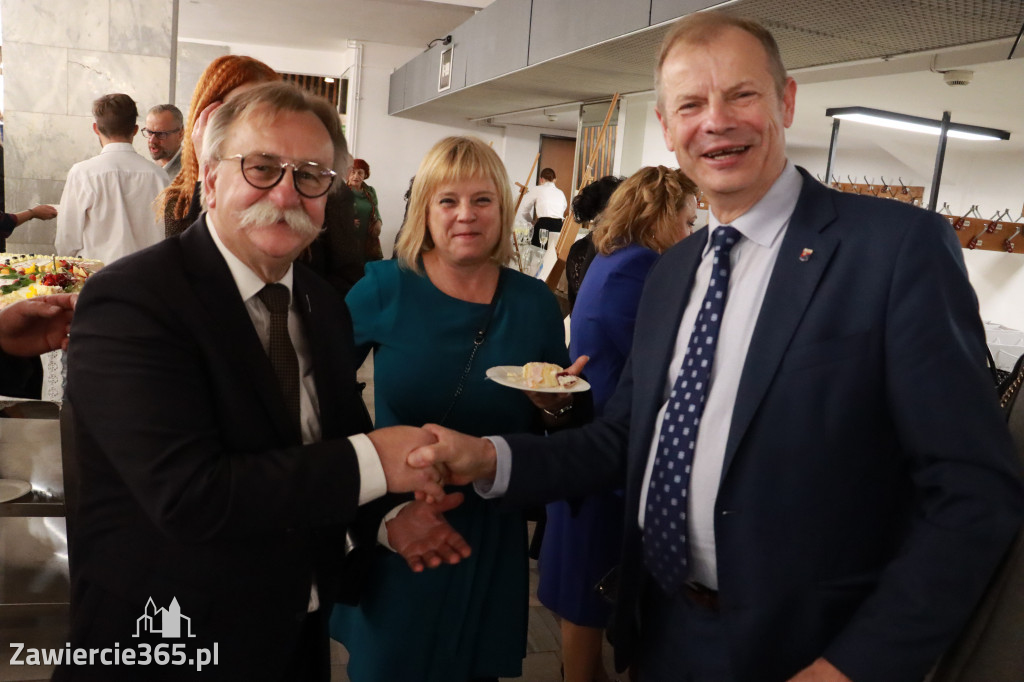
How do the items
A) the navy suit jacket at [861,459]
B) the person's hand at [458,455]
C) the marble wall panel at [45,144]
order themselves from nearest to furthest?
the navy suit jacket at [861,459] → the person's hand at [458,455] → the marble wall panel at [45,144]

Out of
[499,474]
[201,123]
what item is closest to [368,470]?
[499,474]

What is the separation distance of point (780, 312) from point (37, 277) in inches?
105

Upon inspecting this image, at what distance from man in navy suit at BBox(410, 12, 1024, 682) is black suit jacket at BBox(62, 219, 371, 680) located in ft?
1.02

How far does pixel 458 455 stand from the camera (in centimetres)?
161

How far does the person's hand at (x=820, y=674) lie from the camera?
3.96 feet

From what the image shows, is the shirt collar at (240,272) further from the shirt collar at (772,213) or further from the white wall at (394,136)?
the white wall at (394,136)

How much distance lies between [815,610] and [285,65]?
15.7 meters

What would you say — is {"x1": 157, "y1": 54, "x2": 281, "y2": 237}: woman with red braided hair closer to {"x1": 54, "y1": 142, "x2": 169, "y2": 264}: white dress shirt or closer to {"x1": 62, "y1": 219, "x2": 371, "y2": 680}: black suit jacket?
{"x1": 62, "y1": 219, "x2": 371, "y2": 680}: black suit jacket

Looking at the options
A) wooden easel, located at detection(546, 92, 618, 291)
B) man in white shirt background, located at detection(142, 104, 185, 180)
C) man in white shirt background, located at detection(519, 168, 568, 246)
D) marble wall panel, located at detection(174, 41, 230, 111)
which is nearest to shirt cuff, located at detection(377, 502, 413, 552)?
man in white shirt background, located at detection(142, 104, 185, 180)

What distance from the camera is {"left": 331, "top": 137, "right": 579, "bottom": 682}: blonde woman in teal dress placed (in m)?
2.09

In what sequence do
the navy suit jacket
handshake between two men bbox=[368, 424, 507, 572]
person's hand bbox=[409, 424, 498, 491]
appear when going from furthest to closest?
1. person's hand bbox=[409, 424, 498, 491]
2. handshake between two men bbox=[368, 424, 507, 572]
3. the navy suit jacket

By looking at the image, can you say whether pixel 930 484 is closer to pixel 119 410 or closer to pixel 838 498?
pixel 838 498

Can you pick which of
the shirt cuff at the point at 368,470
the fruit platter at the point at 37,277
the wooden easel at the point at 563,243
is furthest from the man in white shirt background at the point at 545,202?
the shirt cuff at the point at 368,470

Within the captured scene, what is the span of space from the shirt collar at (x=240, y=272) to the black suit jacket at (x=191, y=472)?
0.08 ft
